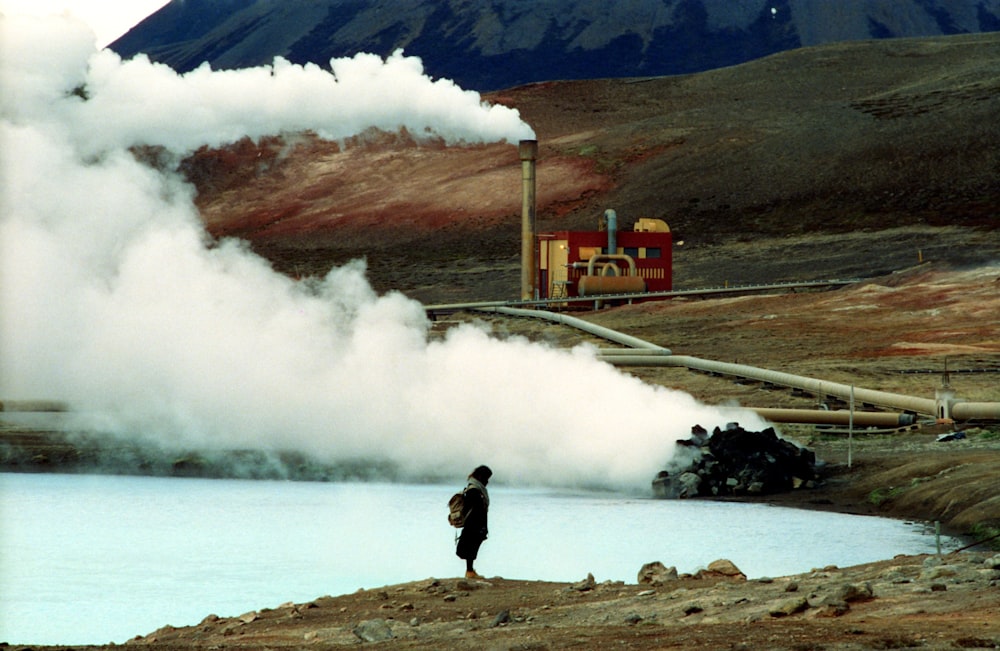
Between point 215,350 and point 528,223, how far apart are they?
154ft

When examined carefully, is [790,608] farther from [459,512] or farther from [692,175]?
[692,175]

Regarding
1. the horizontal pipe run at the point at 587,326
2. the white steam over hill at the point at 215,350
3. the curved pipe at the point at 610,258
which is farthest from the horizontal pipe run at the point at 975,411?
the curved pipe at the point at 610,258

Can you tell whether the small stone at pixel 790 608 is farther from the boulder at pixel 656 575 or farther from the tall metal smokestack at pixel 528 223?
the tall metal smokestack at pixel 528 223

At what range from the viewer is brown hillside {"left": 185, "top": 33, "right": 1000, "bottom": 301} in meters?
119

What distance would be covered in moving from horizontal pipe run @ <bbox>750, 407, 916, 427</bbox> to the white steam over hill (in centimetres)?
121

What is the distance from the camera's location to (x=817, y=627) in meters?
12.9

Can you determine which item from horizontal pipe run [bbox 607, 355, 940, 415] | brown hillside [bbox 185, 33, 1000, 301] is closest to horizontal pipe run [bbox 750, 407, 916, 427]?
horizontal pipe run [bbox 607, 355, 940, 415]

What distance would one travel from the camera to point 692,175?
139875 millimetres

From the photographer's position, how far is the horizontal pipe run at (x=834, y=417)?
3797 centimetres

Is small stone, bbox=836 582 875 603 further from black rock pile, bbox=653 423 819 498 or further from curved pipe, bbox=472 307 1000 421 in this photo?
curved pipe, bbox=472 307 1000 421

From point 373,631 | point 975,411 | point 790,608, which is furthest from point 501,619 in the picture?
point 975,411

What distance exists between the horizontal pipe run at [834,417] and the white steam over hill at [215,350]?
121 centimetres

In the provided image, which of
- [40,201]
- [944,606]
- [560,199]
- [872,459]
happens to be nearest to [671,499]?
[872,459]

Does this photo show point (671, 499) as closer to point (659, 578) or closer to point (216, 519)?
point (216, 519)
